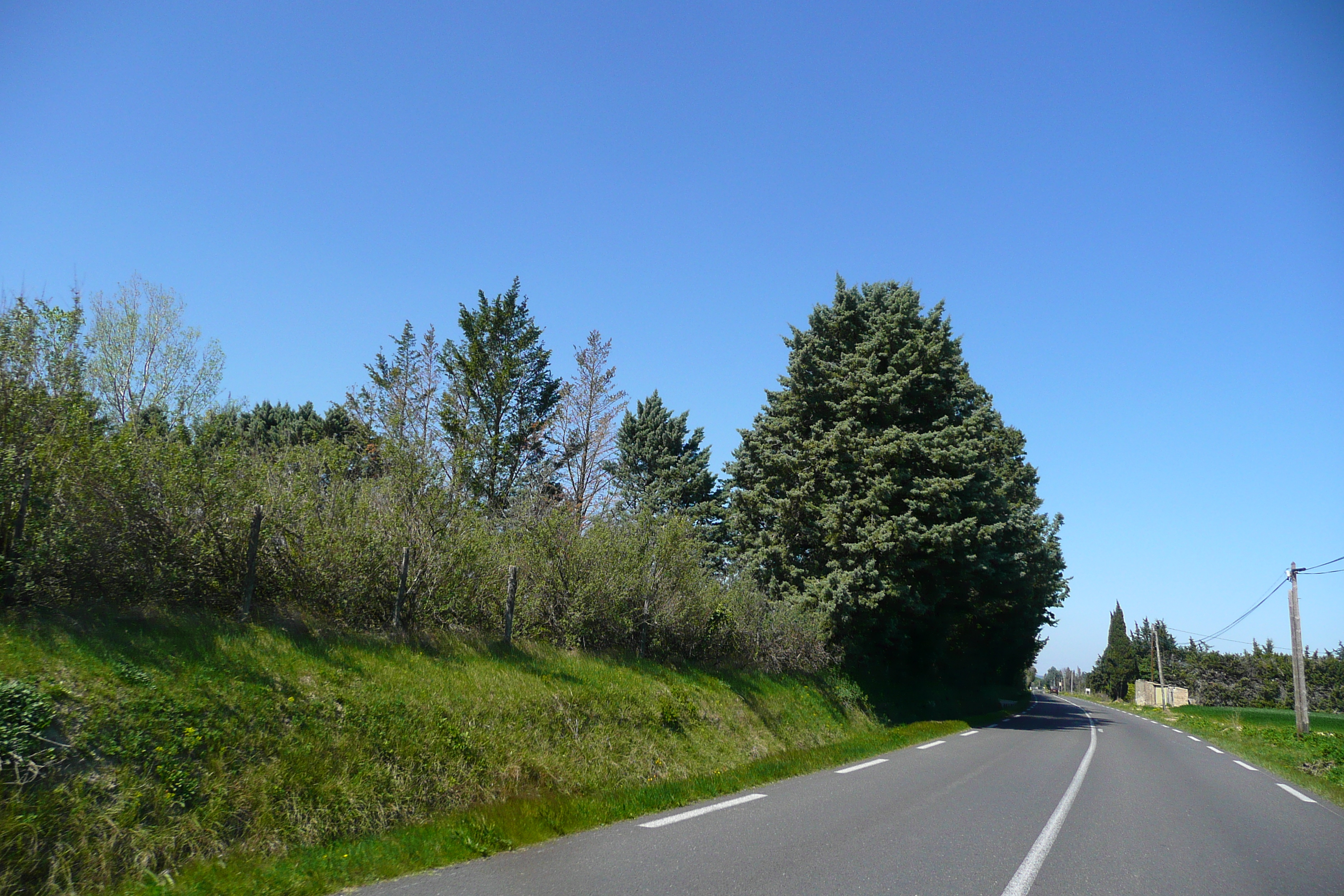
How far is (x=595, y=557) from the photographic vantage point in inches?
514

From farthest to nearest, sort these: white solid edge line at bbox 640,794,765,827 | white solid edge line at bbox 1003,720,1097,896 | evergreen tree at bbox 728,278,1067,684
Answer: evergreen tree at bbox 728,278,1067,684 → white solid edge line at bbox 640,794,765,827 → white solid edge line at bbox 1003,720,1097,896

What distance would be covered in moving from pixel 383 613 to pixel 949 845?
735cm

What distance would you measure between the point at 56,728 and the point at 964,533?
67.2 ft

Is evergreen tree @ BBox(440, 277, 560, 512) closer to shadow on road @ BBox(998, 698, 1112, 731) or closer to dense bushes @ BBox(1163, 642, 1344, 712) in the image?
shadow on road @ BBox(998, 698, 1112, 731)

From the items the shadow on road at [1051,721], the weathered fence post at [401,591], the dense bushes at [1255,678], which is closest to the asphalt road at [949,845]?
the weathered fence post at [401,591]

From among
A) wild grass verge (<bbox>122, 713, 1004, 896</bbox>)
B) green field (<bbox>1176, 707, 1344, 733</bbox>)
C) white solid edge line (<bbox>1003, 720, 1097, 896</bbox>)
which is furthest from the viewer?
green field (<bbox>1176, 707, 1344, 733</bbox>)

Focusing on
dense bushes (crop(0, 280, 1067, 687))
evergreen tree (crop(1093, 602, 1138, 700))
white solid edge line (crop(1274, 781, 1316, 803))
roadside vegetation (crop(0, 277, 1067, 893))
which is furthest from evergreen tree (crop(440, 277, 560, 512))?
evergreen tree (crop(1093, 602, 1138, 700))

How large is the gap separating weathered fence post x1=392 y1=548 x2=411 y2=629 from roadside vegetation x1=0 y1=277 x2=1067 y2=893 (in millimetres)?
105

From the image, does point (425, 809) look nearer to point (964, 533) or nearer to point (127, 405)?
point (964, 533)

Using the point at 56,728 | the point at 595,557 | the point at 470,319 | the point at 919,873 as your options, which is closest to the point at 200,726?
the point at 56,728

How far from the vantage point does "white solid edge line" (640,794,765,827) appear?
713cm

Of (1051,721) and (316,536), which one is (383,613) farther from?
(1051,721)

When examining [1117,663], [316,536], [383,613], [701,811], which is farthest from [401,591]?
[1117,663]

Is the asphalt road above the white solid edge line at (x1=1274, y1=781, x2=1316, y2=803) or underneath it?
underneath
